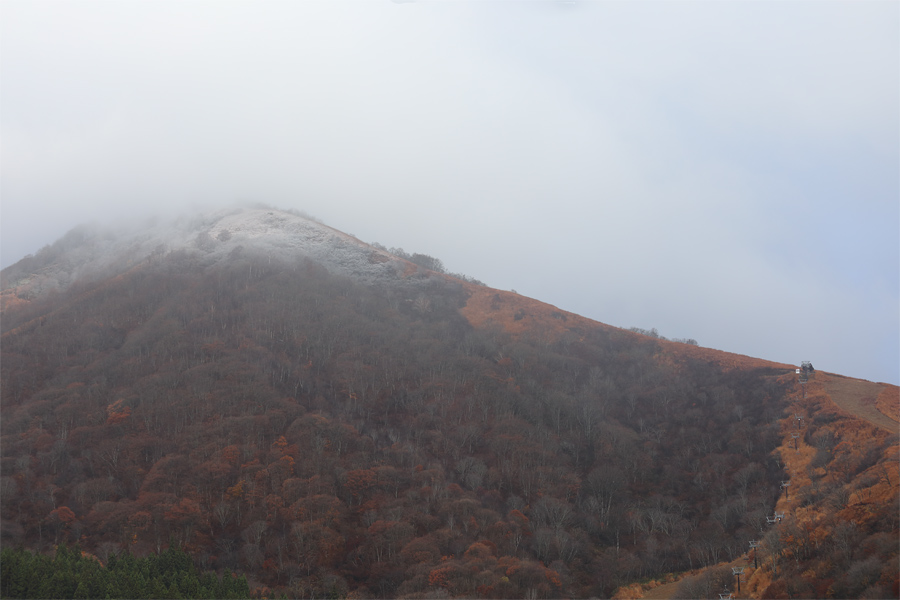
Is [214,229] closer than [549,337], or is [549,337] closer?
[549,337]

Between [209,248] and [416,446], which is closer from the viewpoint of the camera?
[416,446]

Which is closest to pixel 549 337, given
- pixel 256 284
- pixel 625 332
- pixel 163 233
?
pixel 625 332

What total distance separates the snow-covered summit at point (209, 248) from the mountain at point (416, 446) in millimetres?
10879

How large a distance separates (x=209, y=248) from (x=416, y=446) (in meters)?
88.4

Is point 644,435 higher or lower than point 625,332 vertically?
lower

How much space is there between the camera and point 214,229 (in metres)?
165

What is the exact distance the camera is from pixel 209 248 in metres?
152

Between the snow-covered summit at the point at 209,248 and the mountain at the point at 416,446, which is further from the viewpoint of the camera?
the snow-covered summit at the point at 209,248

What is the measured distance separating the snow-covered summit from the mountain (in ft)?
35.7

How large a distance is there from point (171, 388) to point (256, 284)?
4056cm

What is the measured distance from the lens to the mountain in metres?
70.7

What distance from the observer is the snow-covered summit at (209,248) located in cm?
15075

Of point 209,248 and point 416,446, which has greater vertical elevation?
point 209,248

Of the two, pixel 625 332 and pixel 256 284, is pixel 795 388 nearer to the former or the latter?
pixel 625 332
